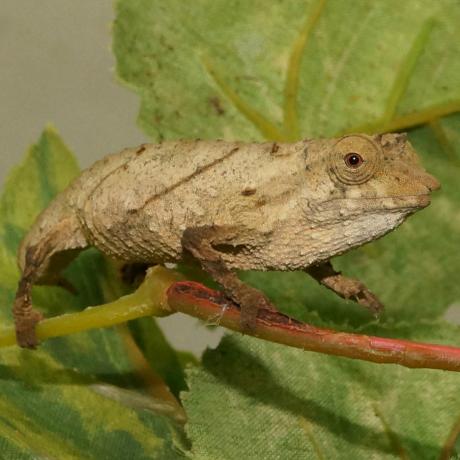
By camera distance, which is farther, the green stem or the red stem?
the green stem

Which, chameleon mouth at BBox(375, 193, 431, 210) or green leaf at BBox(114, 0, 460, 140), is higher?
green leaf at BBox(114, 0, 460, 140)

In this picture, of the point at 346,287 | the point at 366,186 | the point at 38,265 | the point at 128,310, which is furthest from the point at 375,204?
the point at 38,265

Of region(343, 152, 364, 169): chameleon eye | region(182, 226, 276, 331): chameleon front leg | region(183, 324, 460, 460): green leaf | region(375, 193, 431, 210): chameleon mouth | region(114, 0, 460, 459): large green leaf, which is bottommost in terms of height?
region(183, 324, 460, 460): green leaf

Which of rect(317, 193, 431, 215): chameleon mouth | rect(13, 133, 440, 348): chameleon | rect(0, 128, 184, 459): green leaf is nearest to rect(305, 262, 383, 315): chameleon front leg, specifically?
rect(13, 133, 440, 348): chameleon

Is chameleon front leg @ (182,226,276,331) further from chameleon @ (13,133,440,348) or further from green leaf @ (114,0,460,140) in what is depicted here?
green leaf @ (114,0,460,140)

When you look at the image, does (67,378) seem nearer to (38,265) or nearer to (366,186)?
(38,265)

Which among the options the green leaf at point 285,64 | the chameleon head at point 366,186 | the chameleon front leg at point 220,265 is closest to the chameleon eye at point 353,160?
the chameleon head at point 366,186

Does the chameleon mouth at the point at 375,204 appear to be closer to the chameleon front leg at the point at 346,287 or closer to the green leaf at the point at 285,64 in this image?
the chameleon front leg at the point at 346,287
